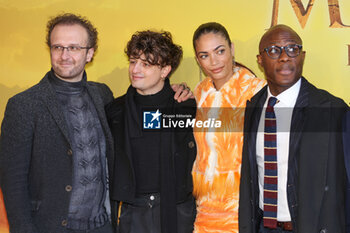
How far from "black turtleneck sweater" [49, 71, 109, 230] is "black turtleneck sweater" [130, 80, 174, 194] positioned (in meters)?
0.23

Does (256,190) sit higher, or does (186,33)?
(186,33)

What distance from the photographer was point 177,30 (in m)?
3.34

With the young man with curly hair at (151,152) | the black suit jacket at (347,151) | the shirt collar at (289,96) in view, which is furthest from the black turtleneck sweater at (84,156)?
the black suit jacket at (347,151)

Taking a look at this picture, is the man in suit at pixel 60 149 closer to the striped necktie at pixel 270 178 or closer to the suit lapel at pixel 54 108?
the suit lapel at pixel 54 108

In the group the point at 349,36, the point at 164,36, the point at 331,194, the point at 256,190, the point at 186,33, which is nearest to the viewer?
the point at 331,194

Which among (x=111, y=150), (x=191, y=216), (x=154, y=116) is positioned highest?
(x=154, y=116)

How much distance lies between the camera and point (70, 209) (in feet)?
7.82

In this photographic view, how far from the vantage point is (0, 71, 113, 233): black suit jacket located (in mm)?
2244

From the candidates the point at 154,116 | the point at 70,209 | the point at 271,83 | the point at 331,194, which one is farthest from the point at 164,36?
the point at 331,194

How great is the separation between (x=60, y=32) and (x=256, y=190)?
1665mm

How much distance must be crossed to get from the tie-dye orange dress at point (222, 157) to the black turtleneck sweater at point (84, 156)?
2.12 ft

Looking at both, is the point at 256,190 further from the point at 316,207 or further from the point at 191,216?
the point at 191,216

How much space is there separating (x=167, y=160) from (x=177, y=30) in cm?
136

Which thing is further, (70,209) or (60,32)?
(60,32)
